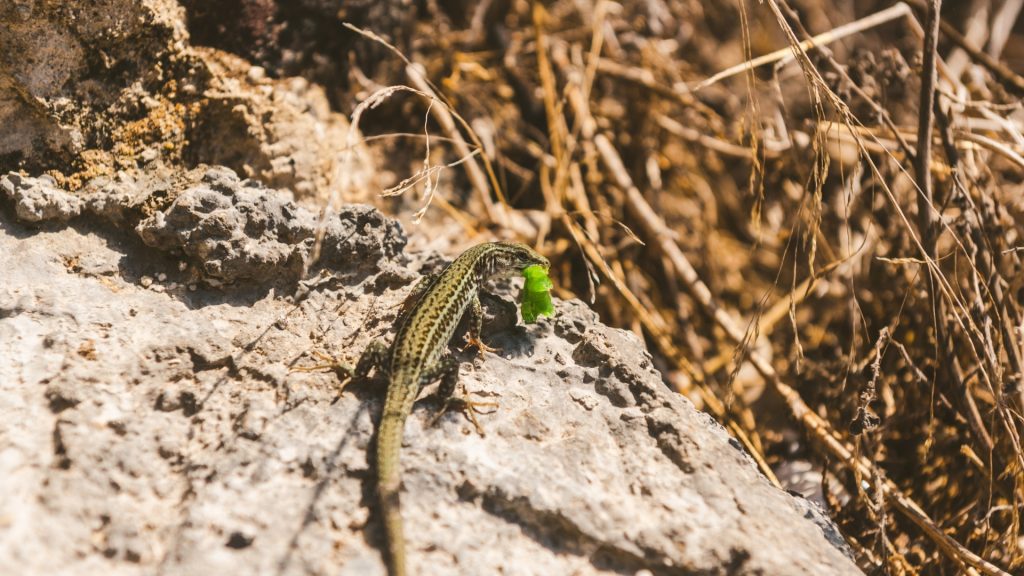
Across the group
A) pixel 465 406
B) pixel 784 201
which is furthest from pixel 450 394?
pixel 784 201

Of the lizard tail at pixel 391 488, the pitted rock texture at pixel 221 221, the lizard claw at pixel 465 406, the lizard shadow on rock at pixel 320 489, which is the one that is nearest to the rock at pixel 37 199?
the pitted rock texture at pixel 221 221

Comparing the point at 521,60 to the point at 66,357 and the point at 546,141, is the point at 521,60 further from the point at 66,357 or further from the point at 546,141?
the point at 66,357

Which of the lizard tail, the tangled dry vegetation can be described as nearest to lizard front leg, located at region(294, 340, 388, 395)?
the lizard tail

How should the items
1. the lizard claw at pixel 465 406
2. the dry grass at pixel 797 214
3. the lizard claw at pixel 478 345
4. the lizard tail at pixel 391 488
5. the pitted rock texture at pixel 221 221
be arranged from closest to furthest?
the lizard tail at pixel 391 488 < the lizard claw at pixel 465 406 < the pitted rock texture at pixel 221 221 < the lizard claw at pixel 478 345 < the dry grass at pixel 797 214

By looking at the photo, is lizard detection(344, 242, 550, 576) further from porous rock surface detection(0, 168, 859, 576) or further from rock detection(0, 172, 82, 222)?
rock detection(0, 172, 82, 222)

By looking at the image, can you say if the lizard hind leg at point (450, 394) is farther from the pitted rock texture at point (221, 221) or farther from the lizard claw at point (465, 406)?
the pitted rock texture at point (221, 221)

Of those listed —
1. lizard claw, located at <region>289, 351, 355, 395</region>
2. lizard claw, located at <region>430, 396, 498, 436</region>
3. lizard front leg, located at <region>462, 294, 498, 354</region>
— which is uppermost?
lizard front leg, located at <region>462, 294, 498, 354</region>

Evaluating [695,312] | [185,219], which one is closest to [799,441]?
[695,312]
